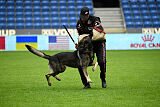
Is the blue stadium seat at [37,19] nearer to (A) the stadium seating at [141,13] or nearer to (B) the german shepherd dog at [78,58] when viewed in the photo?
(A) the stadium seating at [141,13]

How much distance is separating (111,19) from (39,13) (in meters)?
6.70

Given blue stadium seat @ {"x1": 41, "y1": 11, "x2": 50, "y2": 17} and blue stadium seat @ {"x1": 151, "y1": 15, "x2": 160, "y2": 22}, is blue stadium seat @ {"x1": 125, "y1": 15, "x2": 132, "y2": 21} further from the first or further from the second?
blue stadium seat @ {"x1": 41, "y1": 11, "x2": 50, "y2": 17}

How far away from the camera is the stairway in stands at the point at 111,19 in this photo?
95.0ft

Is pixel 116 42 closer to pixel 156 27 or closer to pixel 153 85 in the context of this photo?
pixel 156 27

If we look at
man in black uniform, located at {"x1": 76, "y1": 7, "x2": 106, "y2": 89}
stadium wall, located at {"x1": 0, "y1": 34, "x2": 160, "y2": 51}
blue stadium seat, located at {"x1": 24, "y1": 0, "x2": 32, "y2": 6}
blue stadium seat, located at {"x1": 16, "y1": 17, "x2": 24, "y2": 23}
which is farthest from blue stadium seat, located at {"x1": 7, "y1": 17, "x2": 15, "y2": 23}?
man in black uniform, located at {"x1": 76, "y1": 7, "x2": 106, "y2": 89}

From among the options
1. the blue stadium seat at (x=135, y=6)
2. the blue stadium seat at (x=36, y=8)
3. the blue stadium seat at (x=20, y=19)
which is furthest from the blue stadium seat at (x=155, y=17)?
the blue stadium seat at (x=20, y=19)

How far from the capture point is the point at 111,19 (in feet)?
102

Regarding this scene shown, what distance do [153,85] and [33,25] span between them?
21.9m

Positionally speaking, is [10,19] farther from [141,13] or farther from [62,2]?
[141,13]

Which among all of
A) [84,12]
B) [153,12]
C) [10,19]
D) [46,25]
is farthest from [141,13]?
[84,12]

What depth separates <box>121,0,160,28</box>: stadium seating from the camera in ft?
98.2

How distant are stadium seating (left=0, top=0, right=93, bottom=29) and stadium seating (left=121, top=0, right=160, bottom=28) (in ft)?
11.5

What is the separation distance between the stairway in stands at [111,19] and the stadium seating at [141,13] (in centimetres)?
65

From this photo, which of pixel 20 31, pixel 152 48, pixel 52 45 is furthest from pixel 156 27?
pixel 20 31
